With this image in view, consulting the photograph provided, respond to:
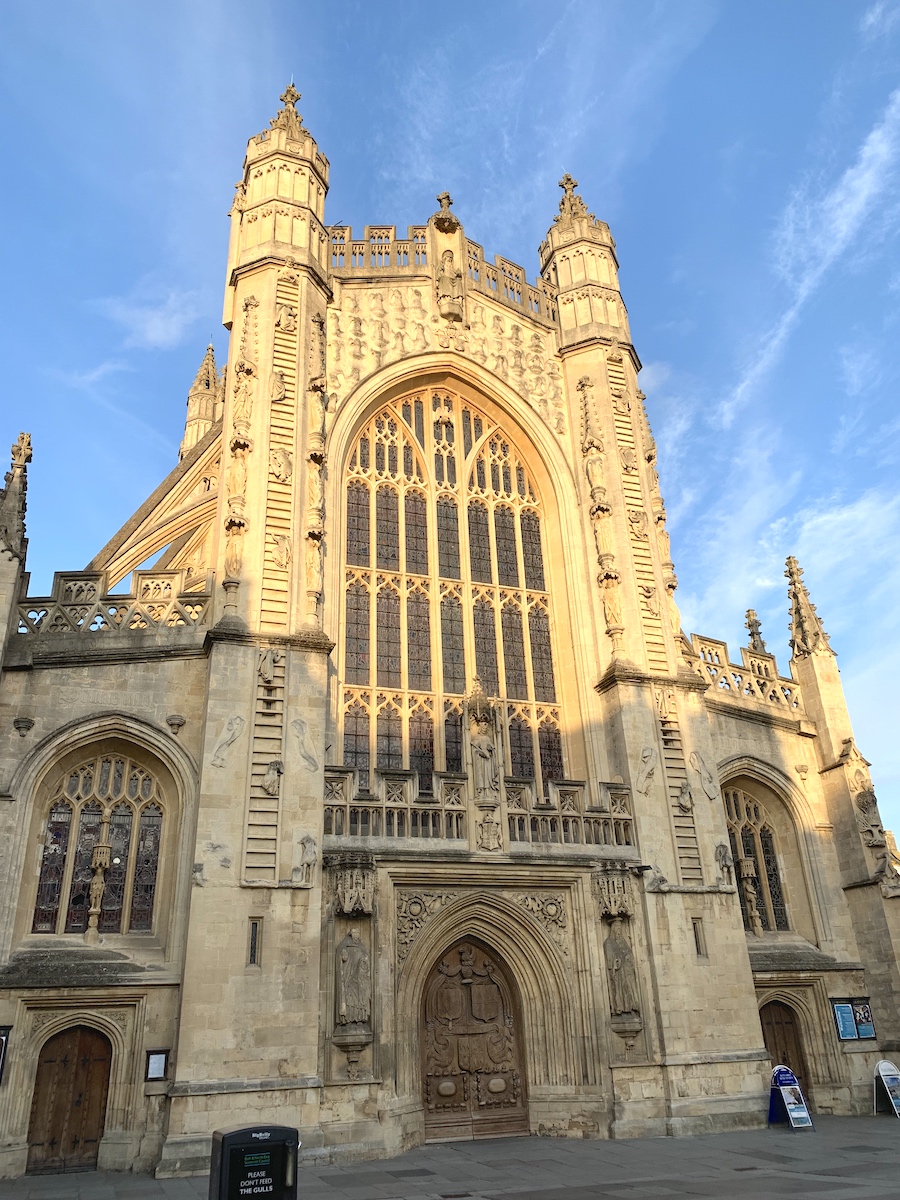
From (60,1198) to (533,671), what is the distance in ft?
38.7

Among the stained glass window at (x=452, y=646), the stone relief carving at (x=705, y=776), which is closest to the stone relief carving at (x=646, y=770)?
the stone relief carving at (x=705, y=776)

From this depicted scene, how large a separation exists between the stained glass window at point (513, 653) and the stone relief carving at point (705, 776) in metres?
3.48

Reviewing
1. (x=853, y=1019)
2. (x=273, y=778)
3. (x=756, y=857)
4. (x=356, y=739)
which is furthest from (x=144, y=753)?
(x=853, y=1019)

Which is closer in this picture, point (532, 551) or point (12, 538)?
point (12, 538)

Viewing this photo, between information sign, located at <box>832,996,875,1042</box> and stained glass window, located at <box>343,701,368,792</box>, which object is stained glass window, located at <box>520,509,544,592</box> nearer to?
stained glass window, located at <box>343,701,368,792</box>

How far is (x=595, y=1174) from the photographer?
11.2m

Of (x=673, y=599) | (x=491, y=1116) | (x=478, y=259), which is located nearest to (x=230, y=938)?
(x=491, y=1116)

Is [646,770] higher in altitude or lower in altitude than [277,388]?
lower

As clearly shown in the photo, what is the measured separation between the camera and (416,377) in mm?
20781

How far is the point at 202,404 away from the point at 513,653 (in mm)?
23388

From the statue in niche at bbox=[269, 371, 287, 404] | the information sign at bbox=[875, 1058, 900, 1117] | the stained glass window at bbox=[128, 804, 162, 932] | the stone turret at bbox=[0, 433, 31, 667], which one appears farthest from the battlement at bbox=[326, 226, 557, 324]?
the information sign at bbox=[875, 1058, 900, 1117]

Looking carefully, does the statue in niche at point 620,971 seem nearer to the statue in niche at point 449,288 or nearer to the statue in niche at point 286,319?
the statue in niche at point 286,319

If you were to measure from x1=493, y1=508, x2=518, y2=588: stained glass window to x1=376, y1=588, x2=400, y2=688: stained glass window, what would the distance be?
2.54 metres

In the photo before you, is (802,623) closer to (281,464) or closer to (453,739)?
(453,739)
